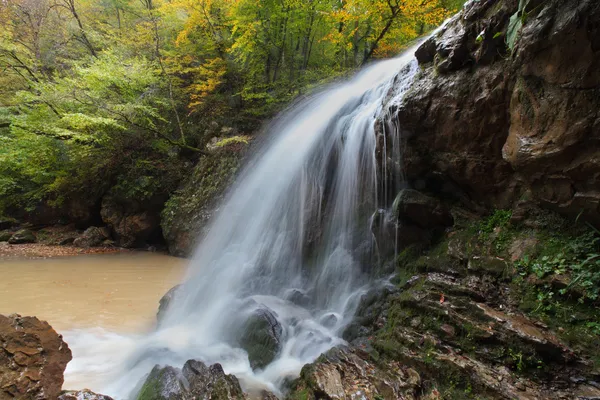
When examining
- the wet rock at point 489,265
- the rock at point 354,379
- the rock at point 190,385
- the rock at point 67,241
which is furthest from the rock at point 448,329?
the rock at point 67,241

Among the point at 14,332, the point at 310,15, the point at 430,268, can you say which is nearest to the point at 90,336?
the point at 14,332

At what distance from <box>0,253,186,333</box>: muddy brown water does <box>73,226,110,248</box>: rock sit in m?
1.61

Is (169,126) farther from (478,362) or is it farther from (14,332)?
(478,362)

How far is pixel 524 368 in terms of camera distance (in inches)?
108

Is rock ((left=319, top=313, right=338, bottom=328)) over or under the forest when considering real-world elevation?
under

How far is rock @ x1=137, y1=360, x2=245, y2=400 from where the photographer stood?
3049mm

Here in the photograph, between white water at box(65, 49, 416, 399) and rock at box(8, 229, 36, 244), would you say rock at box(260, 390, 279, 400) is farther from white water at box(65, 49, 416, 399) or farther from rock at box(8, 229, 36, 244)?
rock at box(8, 229, 36, 244)

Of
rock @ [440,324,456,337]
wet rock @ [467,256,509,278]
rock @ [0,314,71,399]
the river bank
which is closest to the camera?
rock @ [0,314,71,399]

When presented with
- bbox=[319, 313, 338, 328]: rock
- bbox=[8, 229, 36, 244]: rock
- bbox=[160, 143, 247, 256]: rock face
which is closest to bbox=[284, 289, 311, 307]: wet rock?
bbox=[319, 313, 338, 328]: rock

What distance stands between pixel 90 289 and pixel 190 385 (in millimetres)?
4942

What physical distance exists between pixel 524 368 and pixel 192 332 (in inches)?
182

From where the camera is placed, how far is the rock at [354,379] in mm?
3000

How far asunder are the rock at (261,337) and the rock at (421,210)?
105 inches

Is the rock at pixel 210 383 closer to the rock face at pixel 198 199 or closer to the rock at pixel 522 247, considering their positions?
the rock at pixel 522 247
